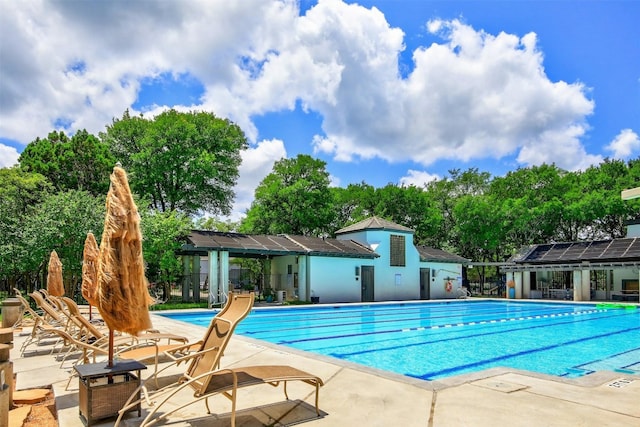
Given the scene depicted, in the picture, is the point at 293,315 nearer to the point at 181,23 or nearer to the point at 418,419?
the point at 181,23

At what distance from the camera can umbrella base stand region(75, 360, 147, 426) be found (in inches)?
144

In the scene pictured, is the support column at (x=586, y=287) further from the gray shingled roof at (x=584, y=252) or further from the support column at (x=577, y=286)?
the gray shingled roof at (x=584, y=252)

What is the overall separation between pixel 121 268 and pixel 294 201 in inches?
1258

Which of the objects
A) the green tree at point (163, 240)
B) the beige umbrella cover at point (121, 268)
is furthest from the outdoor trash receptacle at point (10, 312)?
the green tree at point (163, 240)

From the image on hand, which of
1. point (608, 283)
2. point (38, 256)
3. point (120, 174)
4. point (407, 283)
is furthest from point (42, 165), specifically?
point (608, 283)

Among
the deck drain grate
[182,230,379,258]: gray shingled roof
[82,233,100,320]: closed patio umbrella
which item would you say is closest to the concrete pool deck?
the deck drain grate

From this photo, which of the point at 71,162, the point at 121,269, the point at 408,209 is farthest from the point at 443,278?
the point at 121,269

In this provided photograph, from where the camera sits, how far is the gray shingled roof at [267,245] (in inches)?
828

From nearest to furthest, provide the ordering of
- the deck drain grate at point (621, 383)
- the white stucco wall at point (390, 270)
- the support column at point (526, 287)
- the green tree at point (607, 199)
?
the deck drain grate at point (621, 383)
the white stucco wall at point (390, 270)
the support column at point (526, 287)
the green tree at point (607, 199)

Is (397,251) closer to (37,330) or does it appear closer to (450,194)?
(450,194)

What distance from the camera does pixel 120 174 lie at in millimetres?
3889

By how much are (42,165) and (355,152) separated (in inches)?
1011

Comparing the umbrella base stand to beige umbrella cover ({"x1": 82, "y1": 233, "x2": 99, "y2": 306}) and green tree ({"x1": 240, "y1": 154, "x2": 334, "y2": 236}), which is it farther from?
green tree ({"x1": 240, "y1": 154, "x2": 334, "y2": 236})

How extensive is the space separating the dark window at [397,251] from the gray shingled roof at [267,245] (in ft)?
5.65
